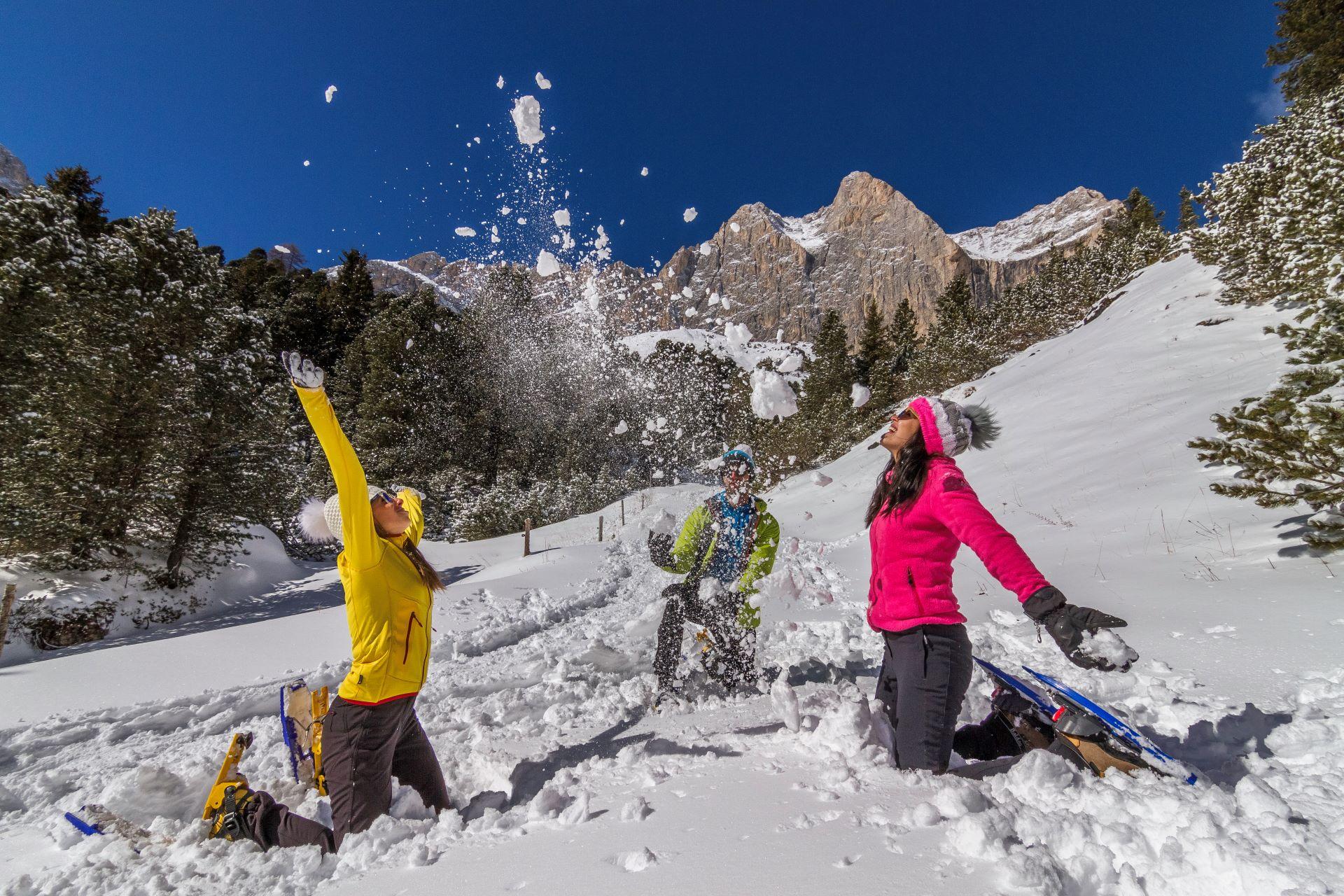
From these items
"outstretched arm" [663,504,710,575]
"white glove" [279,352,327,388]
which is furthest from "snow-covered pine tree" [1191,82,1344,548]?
"white glove" [279,352,327,388]

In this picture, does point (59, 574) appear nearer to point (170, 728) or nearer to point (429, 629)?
point (170, 728)

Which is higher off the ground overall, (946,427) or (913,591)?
(946,427)

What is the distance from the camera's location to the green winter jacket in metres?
3.98

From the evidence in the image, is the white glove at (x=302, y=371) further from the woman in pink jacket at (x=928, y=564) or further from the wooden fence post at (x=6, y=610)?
the wooden fence post at (x=6, y=610)

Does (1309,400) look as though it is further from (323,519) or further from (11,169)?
(11,169)

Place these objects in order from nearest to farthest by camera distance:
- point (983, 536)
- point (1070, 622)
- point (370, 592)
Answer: point (1070, 622), point (983, 536), point (370, 592)

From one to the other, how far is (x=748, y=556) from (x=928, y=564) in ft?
5.52

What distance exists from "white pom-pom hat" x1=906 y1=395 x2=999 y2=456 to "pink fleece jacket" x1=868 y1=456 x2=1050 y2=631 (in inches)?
2.4

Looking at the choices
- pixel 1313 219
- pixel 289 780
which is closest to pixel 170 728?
pixel 289 780

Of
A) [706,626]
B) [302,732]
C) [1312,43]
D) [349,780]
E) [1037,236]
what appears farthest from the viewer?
[1037,236]

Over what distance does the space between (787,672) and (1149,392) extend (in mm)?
14746

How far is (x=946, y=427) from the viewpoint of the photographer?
96.1 inches

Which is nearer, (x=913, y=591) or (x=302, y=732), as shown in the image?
(x=913, y=591)

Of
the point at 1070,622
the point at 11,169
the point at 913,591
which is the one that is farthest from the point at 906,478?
the point at 11,169
